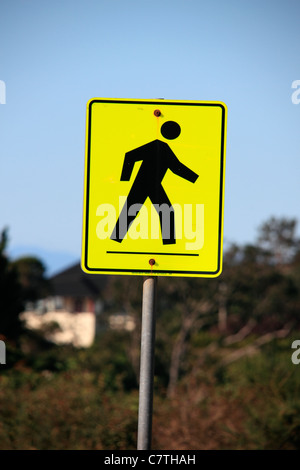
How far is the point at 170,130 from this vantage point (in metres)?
3.49

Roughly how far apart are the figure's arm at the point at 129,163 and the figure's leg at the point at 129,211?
0.06 metres

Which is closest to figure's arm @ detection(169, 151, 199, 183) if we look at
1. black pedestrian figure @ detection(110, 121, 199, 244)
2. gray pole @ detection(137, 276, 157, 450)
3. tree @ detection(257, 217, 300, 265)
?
black pedestrian figure @ detection(110, 121, 199, 244)

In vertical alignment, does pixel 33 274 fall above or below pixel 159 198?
below

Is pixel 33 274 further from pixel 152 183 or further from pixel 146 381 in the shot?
pixel 146 381

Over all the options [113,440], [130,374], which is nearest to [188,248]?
[113,440]

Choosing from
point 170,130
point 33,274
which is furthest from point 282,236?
point 170,130

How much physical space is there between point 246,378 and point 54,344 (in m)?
24.9

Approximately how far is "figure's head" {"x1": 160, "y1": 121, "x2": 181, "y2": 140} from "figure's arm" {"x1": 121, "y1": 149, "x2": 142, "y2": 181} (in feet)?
0.54

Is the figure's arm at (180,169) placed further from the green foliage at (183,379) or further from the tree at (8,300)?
Result: the tree at (8,300)

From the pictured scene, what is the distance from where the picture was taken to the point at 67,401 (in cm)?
1048

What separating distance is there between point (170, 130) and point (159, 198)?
0.34 meters

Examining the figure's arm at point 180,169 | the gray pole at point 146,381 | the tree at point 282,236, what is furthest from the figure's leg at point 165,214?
the tree at point 282,236

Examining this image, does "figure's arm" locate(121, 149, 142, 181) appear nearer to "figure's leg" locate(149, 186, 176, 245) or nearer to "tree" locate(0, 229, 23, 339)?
"figure's leg" locate(149, 186, 176, 245)
